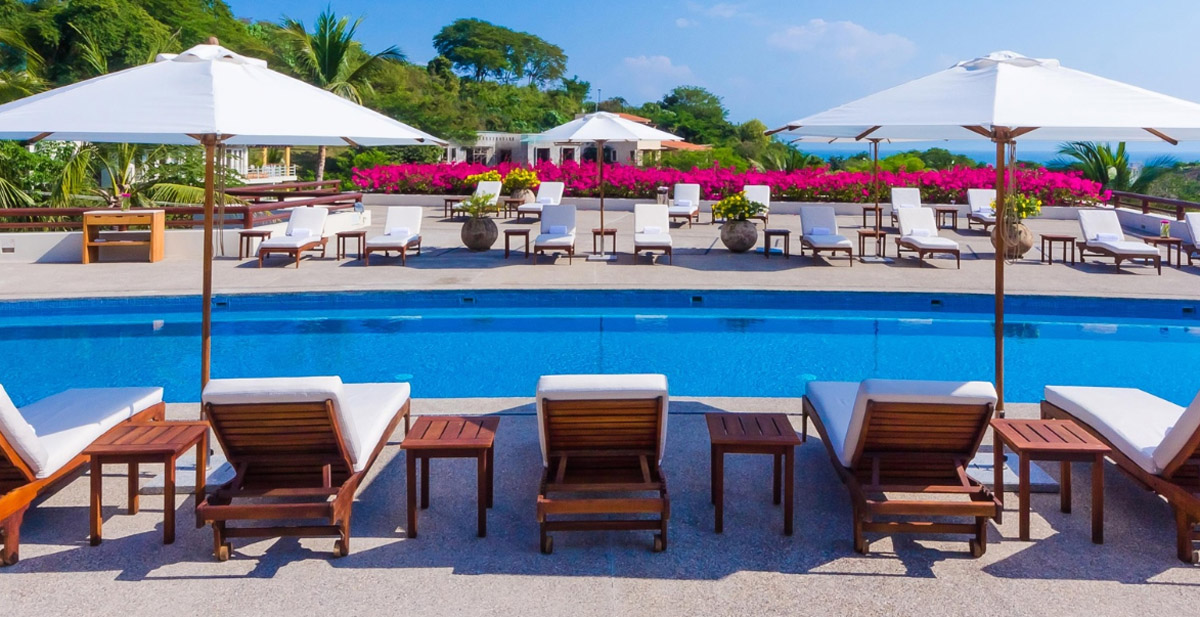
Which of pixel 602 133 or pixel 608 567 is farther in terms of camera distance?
pixel 602 133

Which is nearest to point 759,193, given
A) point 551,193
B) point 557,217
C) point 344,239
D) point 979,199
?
point 979,199

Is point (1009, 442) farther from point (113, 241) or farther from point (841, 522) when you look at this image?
point (113, 241)

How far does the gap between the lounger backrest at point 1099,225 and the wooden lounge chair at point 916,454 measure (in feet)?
34.6

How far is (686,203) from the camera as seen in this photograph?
18875 mm

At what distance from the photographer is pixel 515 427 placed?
230 inches

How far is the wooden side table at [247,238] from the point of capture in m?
13.5

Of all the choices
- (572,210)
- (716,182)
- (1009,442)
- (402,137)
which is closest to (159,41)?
(716,182)

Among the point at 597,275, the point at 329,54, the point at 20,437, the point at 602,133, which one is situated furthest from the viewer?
the point at 329,54

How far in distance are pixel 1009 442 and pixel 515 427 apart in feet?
9.24

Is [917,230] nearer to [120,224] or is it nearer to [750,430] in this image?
[750,430]

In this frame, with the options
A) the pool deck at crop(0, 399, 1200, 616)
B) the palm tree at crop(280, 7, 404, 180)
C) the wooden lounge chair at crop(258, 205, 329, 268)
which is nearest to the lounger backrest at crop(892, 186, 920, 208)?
the wooden lounge chair at crop(258, 205, 329, 268)

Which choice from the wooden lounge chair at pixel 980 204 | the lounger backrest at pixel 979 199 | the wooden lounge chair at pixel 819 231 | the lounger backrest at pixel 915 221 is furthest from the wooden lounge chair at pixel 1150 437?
the lounger backrest at pixel 979 199

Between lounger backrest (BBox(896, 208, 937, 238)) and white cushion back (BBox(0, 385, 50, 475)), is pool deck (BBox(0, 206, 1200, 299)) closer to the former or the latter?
lounger backrest (BBox(896, 208, 937, 238))

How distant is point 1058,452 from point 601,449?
1950 mm
